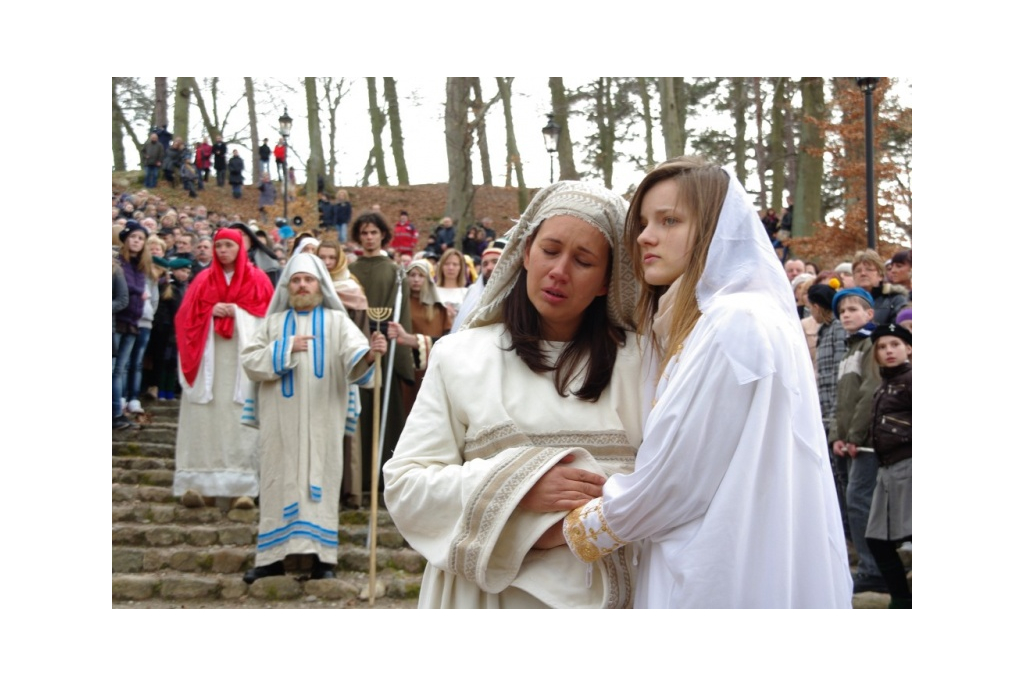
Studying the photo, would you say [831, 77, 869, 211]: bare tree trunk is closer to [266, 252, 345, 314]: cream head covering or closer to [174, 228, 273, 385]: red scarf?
[174, 228, 273, 385]: red scarf

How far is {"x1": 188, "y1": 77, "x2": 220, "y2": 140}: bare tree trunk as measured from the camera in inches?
711

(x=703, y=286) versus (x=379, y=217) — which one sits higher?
(x=379, y=217)

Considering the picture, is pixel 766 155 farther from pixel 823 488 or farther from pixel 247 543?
pixel 823 488

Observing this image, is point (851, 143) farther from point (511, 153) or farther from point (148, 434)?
point (148, 434)

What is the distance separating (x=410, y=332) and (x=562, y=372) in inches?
227

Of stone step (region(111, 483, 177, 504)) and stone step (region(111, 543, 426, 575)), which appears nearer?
stone step (region(111, 543, 426, 575))

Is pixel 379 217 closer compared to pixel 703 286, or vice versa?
pixel 703 286

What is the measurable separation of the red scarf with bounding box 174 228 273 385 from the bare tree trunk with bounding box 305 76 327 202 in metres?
11.1

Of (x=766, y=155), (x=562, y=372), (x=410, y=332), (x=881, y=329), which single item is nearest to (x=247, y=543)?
(x=410, y=332)

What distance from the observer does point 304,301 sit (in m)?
6.94

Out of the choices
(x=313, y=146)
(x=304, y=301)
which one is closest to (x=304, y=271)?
(x=304, y=301)

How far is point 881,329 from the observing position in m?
5.77

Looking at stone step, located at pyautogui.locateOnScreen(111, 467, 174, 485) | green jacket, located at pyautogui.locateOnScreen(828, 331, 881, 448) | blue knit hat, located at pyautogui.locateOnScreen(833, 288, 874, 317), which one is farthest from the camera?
stone step, located at pyautogui.locateOnScreen(111, 467, 174, 485)

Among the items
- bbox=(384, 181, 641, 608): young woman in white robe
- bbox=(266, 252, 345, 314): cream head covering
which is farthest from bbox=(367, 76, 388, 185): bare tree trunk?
bbox=(384, 181, 641, 608): young woman in white robe
